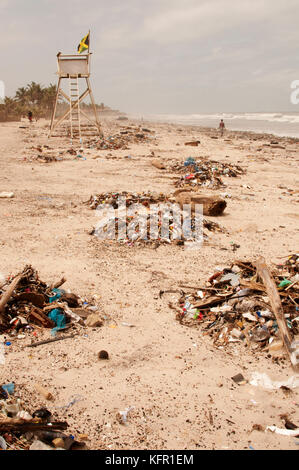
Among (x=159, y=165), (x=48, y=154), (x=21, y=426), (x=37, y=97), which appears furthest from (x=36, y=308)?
(x=37, y=97)

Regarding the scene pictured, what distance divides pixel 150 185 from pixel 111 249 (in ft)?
13.8

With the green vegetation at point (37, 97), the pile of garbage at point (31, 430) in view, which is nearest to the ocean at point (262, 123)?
the green vegetation at point (37, 97)

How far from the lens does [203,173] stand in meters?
10.2

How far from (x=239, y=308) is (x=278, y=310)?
430 mm

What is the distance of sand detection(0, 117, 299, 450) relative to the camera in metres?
2.43

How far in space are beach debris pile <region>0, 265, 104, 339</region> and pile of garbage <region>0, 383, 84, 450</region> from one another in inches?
38.7

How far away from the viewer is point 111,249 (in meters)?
5.46

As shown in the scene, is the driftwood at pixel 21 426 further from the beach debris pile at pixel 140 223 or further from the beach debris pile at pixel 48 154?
Result: the beach debris pile at pixel 48 154

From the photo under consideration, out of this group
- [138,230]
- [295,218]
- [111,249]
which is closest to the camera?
[111,249]

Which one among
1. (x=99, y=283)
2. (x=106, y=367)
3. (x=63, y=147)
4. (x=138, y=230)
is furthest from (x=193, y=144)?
(x=106, y=367)

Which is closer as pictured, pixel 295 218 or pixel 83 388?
pixel 83 388

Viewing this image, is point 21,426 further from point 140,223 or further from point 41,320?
point 140,223

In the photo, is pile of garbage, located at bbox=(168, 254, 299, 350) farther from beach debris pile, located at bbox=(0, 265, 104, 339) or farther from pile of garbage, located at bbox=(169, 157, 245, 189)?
pile of garbage, located at bbox=(169, 157, 245, 189)
